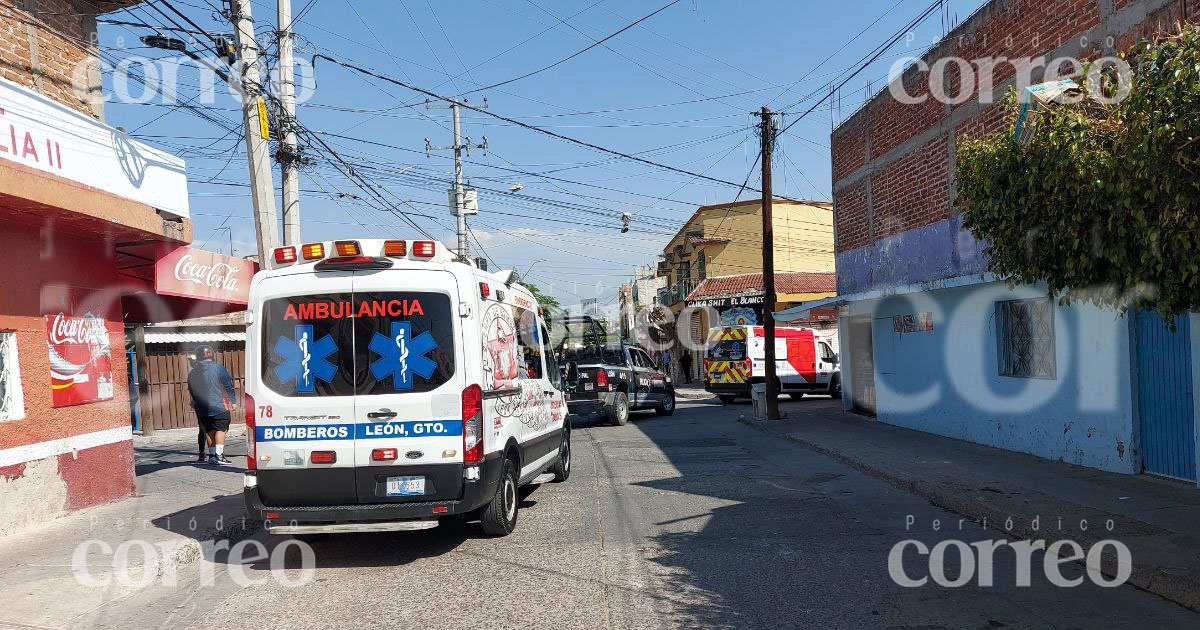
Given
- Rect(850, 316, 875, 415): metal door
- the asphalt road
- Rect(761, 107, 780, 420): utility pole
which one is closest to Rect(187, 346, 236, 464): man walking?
the asphalt road

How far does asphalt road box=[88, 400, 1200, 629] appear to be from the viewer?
5332 millimetres

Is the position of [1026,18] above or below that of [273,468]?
above

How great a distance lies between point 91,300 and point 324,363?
4.59 meters

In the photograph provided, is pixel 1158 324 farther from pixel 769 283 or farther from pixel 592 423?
pixel 592 423

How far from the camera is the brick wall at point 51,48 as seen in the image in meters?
9.43

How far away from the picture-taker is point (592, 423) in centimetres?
2075

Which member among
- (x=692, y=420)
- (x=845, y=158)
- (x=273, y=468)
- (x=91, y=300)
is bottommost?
(x=692, y=420)

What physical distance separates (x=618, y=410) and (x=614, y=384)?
614 millimetres

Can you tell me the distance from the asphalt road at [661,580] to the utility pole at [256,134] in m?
5.42

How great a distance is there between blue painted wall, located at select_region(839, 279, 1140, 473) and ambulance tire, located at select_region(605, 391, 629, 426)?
566cm

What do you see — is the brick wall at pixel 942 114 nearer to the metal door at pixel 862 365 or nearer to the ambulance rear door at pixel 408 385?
the metal door at pixel 862 365

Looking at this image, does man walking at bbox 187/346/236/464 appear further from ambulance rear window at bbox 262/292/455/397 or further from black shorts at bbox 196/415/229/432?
ambulance rear window at bbox 262/292/455/397

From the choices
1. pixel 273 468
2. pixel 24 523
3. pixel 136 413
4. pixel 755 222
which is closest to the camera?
pixel 273 468

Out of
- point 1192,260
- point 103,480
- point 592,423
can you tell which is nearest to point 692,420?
point 592,423
